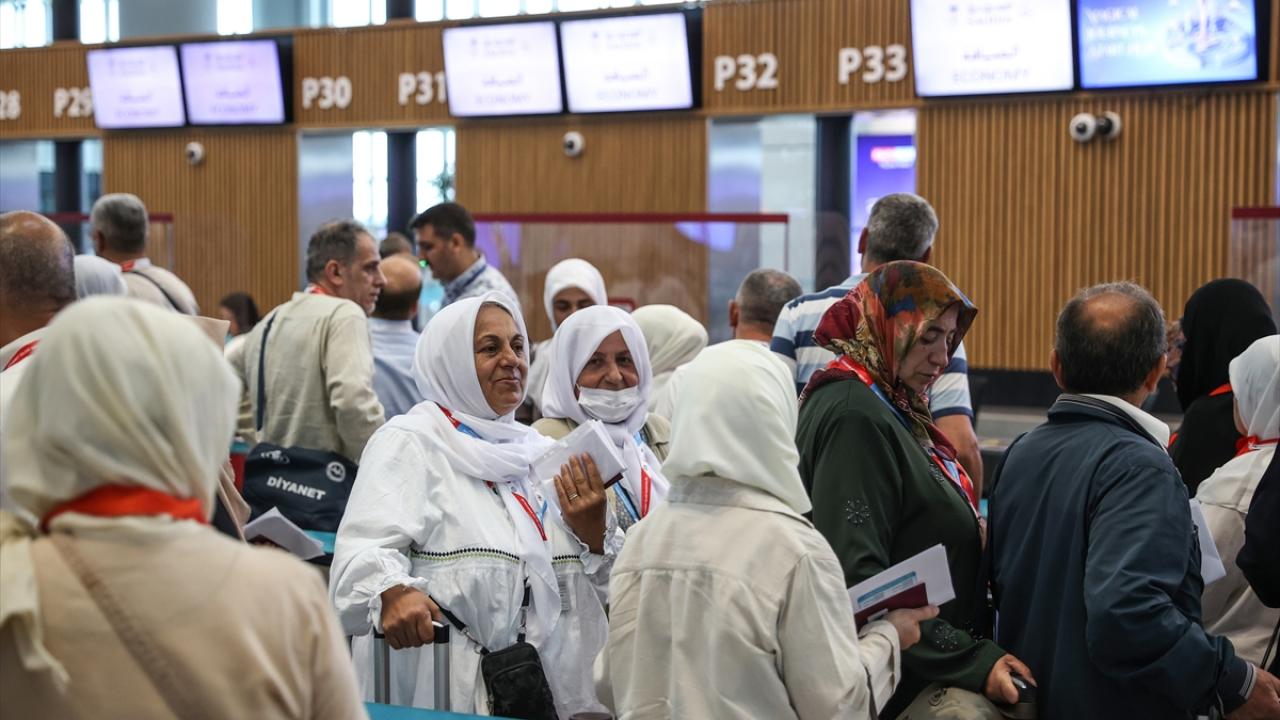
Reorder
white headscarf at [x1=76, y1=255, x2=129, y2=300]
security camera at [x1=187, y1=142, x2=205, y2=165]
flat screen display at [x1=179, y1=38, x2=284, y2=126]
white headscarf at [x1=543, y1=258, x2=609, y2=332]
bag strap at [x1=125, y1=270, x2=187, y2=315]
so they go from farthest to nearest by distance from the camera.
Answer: security camera at [x1=187, y1=142, x2=205, y2=165] → flat screen display at [x1=179, y1=38, x2=284, y2=126] → white headscarf at [x1=543, y1=258, x2=609, y2=332] → bag strap at [x1=125, y1=270, x2=187, y2=315] → white headscarf at [x1=76, y1=255, x2=129, y2=300]

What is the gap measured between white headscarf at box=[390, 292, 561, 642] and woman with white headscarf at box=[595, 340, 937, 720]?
767 millimetres

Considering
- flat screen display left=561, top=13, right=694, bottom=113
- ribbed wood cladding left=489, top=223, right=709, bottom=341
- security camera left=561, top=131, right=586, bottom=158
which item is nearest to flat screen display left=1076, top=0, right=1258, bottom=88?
flat screen display left=561, top=13, right=694, bottom=113

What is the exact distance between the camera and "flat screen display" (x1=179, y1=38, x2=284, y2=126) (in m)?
11.3

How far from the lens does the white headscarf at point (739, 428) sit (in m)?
2.19

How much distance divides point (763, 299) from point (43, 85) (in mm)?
10022

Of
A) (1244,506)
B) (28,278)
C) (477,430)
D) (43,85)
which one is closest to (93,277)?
(28,278)

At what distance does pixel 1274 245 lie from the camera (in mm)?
5418

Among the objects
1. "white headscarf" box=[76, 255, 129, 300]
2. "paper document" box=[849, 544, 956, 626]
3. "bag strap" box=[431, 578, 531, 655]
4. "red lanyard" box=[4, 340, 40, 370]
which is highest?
"white headscarf" box=[76, 255, 129, 300]

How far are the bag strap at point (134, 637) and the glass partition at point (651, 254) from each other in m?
5.45

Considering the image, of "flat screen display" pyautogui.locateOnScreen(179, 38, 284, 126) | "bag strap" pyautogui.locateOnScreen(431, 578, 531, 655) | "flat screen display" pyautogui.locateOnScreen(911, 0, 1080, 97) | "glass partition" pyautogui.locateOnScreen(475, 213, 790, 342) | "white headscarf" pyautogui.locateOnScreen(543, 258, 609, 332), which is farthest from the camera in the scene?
"flat screen display" pyautogui.locateOnScreen(179, 38, 284, 126)

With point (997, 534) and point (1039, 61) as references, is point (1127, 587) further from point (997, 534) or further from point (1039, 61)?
point (1039, 61)

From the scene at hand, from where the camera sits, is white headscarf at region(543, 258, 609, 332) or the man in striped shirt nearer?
the man in striped shirt

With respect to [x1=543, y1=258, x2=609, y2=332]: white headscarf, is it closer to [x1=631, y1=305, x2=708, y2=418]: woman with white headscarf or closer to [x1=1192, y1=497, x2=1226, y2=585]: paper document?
[x1=631, y1=305, x2=708, y2=418]: woman with white headscarf

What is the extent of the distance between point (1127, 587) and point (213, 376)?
5.57 ft
